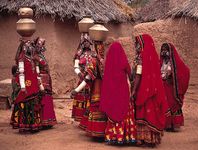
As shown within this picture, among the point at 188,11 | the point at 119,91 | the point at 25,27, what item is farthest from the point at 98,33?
the point at 188,11

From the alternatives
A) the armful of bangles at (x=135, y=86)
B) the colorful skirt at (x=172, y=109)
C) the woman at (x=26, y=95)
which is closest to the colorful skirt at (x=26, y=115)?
the woman at (x=26, y=95)

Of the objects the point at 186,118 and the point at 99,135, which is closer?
the point at 99,135

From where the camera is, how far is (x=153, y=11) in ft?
51.5

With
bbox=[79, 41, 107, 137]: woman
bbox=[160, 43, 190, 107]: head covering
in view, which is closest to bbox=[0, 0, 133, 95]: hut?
bbox=[160, 43, 190, 107]: head covering

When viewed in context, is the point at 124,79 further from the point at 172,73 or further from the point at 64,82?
the point at 64,82

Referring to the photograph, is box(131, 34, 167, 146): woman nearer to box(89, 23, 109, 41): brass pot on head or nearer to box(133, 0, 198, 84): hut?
box(89, 23, 109, 41): brass pot on head

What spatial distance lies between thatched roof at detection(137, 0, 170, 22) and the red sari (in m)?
8.61

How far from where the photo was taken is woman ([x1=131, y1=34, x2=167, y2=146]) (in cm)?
649

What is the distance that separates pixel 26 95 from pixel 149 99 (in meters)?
2.13

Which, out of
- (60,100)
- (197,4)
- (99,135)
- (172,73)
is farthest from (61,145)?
(197,4)

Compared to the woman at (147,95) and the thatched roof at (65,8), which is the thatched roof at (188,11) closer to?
the thatched roof at (65,8)

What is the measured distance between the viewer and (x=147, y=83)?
648cm

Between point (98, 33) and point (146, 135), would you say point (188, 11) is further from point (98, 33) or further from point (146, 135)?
point (146, 135)

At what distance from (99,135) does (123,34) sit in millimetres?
7552
